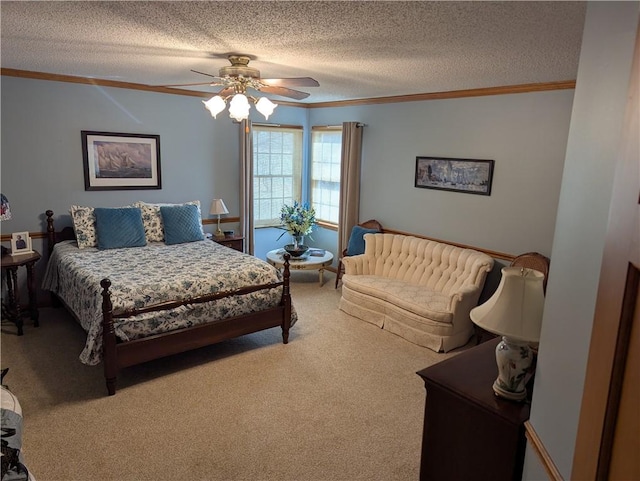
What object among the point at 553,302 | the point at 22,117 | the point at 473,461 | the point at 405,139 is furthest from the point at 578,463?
the point at 22,117

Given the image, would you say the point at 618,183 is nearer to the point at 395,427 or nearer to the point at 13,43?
the point at 395,427

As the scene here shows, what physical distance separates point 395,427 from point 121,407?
1899mm

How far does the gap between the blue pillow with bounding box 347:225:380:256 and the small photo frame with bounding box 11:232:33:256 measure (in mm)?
3471

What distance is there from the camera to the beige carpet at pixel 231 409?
2.64m

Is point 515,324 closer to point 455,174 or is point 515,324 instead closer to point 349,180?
point 455,174

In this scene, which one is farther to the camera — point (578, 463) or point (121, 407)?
point (121, 407)

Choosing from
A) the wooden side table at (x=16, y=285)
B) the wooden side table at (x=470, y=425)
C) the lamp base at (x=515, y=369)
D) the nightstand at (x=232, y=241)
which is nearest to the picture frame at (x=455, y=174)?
the nightstand at (x=232, y=241)

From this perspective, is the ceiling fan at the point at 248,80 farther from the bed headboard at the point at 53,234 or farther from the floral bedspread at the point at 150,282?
the bed headboard at the point at 53,234

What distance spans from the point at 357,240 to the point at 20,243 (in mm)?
3616

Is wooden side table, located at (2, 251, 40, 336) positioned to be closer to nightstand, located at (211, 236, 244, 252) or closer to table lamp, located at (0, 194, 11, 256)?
table lamp, located at (0, 194, 11, 256)

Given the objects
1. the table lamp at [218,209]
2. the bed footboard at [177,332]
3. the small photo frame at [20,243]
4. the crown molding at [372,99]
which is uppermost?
the crown molding at [372,99]

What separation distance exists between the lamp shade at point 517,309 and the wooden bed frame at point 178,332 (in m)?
2.49

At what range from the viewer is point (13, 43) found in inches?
121

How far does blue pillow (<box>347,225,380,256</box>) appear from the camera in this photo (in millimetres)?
5617
